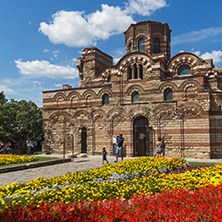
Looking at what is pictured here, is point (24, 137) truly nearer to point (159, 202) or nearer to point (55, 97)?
point (55, 97)

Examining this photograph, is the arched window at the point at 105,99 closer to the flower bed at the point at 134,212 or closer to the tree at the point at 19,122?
the tree at the point at 19,122

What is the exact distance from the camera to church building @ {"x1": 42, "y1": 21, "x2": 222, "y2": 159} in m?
17.2

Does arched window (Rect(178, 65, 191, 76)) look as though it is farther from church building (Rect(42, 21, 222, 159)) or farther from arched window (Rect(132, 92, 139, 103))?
arched window (Rect(132, 92, 139, 103))

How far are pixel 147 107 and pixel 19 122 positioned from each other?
12.6 metres

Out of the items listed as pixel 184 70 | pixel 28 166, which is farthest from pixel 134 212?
pixel 184 70

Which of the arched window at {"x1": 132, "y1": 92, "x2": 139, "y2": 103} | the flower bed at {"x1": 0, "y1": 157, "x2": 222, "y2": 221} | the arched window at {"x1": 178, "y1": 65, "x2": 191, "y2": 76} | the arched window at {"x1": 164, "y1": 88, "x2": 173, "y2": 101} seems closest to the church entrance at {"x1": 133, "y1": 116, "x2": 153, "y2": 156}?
the arched window at {"x1": 132, "y1": 92, "x2": 139, "y2": 103}

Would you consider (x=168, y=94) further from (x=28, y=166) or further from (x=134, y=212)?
(x=134, y=212)

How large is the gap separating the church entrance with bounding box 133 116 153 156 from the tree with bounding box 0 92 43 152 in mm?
9813

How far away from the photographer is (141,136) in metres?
19.2

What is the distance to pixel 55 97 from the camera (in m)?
23.4

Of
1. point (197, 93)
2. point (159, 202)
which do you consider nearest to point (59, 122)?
point (197, 93)

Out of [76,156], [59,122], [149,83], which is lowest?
[76,156]

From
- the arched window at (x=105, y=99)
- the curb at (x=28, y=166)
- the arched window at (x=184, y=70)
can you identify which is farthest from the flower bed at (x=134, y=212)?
the arched window at (x=184, y=70)

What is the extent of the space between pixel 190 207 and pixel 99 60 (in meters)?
24.3
